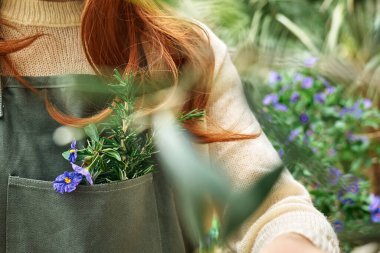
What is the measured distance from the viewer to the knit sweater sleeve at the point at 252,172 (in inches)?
35.4

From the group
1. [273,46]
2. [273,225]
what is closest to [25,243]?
[273,225]

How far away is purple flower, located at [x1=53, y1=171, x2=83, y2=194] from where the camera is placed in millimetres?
893

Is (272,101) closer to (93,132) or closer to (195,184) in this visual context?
(93,132)

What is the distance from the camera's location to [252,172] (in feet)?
3.43

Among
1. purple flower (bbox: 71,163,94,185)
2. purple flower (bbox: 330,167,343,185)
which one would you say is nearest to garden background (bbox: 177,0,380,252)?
purple flower (bbox: 330,167,343,185)

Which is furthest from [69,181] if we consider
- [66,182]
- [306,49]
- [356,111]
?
[306,49]

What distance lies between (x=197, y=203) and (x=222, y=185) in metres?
0.02

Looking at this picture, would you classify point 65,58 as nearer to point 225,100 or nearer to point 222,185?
point 225,100

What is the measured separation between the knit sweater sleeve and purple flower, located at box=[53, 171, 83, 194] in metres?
0.24

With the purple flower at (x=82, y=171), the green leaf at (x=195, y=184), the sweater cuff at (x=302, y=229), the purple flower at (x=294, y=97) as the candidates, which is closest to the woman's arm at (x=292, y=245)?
the sweater cuff at (x=302, y=229)

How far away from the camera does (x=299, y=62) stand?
366 millimetres

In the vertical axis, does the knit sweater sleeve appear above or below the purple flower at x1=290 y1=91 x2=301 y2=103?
above

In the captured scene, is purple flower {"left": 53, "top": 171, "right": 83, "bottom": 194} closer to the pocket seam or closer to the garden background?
the pocket seam

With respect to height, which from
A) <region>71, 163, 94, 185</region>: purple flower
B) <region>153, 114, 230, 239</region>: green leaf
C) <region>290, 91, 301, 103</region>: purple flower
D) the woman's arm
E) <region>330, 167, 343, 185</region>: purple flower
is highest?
<region>153, 114, 230, 239</region>: green leaf
